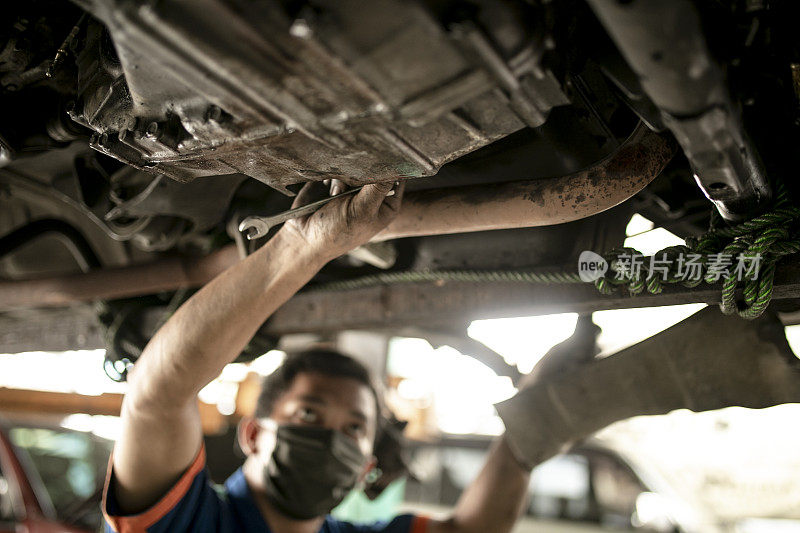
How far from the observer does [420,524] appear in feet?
6.86

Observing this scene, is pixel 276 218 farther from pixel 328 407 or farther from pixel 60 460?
pixel 60 460

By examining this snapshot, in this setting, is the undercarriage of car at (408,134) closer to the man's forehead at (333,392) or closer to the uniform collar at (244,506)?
the man's forehead at (333,392)

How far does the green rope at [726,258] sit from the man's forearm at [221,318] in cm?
59

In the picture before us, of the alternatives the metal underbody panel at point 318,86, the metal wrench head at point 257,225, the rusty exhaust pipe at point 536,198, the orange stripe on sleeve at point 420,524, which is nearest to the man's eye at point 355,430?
the orange stripe on sleeve at point 420,524

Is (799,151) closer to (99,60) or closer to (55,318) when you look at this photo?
(99,60)

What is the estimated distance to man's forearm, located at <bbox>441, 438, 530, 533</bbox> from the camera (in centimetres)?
198

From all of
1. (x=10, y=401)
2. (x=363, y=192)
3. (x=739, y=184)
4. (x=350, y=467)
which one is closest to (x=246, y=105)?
(x=363, y=192)

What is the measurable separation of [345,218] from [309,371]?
3.81 feet

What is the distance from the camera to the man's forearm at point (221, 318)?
3.81ft

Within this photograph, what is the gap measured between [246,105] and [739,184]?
2.43 feet

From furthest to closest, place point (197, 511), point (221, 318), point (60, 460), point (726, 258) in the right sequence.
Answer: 1. point (60, 460)
2. point (197, 511)
3. point (221, 318)
4. point (726, 258)

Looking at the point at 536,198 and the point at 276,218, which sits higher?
the point at 276,218

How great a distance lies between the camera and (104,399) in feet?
16.2

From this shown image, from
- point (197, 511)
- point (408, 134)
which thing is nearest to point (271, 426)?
point (197, 511)
